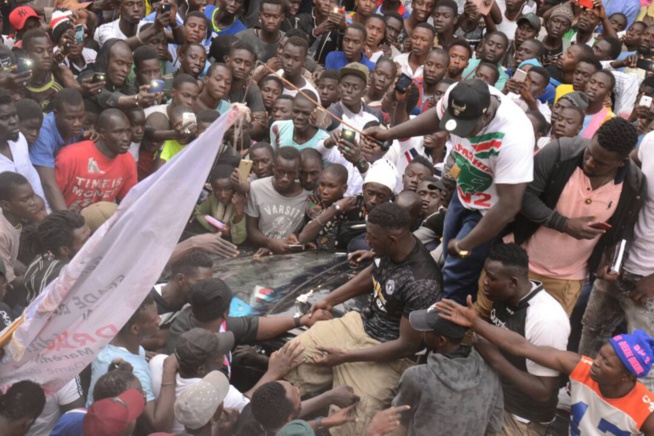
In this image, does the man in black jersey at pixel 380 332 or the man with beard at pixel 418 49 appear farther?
the man with beard at pixel 418 49

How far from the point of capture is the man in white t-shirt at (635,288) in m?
5.19

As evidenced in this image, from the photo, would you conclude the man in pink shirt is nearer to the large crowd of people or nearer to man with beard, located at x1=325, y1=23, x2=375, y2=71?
the large crowd of people

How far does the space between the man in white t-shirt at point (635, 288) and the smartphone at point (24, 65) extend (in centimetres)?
480

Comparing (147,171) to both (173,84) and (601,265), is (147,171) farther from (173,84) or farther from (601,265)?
(601,265)

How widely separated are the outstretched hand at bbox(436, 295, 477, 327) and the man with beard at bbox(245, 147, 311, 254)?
2705mm

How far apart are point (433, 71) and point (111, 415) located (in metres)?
6.33

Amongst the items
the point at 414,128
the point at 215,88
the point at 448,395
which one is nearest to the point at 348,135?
the point at 414,128

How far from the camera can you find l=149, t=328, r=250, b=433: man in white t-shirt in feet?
14.9

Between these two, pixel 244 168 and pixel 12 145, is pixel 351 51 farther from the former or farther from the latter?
pixel 12 145

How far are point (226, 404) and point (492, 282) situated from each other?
1.59 metres

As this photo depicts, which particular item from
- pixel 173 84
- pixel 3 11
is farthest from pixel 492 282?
pixel 3 11

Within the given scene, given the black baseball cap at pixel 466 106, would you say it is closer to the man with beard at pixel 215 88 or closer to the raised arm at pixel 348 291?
the raised arm at pixel 348 291

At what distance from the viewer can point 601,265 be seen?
5254mm

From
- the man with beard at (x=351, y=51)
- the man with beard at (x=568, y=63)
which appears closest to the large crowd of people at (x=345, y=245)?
the man with beard at (x=351, y=51)
